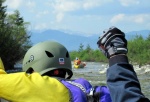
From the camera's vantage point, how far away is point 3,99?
2.71 meters

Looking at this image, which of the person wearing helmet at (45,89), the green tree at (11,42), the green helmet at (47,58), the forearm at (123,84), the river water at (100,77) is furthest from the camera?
the green tree at (11,42)

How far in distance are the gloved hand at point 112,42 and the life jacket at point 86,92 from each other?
717 mm

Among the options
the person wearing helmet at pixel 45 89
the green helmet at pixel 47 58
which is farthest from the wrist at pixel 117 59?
the green helmet at pixel 47 58

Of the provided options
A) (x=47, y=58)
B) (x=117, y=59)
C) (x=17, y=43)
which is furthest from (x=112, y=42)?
(x=17, y=43)

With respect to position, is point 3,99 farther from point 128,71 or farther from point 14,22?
point 14,22

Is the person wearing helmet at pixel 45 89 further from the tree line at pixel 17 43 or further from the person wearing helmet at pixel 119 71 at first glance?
the tree line at pixel 17 43

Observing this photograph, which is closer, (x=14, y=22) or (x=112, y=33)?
(x=112, y=33)

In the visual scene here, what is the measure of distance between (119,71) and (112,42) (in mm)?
156

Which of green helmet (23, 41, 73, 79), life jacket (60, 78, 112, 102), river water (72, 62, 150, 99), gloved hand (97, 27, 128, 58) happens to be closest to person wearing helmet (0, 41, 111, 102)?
life jacket (60, 78, 112, 102)

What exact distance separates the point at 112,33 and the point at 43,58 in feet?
4.03

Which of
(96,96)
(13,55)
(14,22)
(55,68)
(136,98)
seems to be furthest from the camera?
(14,22)

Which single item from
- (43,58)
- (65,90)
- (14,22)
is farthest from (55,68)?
(14,22)

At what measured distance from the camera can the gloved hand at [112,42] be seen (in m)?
1.97

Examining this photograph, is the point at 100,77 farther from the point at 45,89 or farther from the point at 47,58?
the point at 45,89
